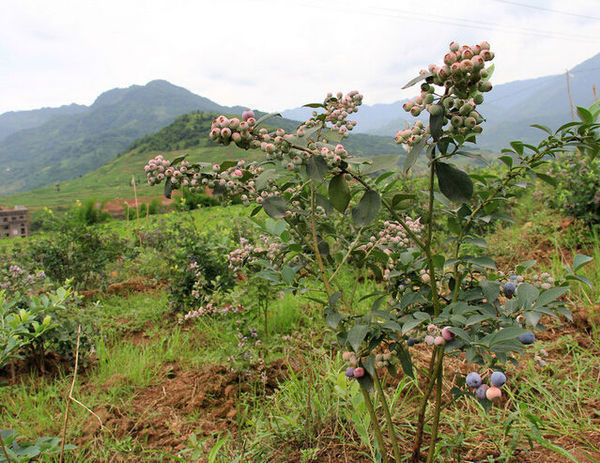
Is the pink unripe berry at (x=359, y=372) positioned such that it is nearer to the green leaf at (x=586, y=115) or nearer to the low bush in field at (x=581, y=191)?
the green leaf at (x=586, y=115)

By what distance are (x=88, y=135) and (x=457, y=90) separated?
150 metres

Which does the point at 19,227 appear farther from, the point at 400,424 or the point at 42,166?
the point at 42,166

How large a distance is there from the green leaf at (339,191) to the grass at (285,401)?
84cm

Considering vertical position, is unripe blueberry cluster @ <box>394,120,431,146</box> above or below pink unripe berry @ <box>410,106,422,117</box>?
below

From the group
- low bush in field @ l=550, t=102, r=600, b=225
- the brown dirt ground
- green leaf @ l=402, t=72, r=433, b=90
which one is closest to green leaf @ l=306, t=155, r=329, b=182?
green leaf @ l=402, t=72, r=433, b=90

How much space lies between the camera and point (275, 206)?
3.46 feet

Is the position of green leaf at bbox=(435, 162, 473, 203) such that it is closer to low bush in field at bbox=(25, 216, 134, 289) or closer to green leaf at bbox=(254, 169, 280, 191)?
green leaf at bbox=(254, 169, 280, 191)

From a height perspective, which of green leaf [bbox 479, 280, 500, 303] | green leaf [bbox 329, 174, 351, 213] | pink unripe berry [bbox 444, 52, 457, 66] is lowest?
green leaf [bbox 479, 280, 500, 303]

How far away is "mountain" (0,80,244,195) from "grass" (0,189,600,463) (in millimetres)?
78769

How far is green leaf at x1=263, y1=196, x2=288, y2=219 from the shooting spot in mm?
1043

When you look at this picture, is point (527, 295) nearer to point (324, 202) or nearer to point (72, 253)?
point (324, 202)

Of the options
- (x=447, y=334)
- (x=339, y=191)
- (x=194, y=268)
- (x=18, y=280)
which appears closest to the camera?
(x=447, y=334)

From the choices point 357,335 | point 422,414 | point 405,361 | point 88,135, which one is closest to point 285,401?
point 422,414

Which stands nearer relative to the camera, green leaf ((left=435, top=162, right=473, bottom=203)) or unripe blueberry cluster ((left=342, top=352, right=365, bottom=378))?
green leaf ((left=435, top=162, right=473, bottom=203))
